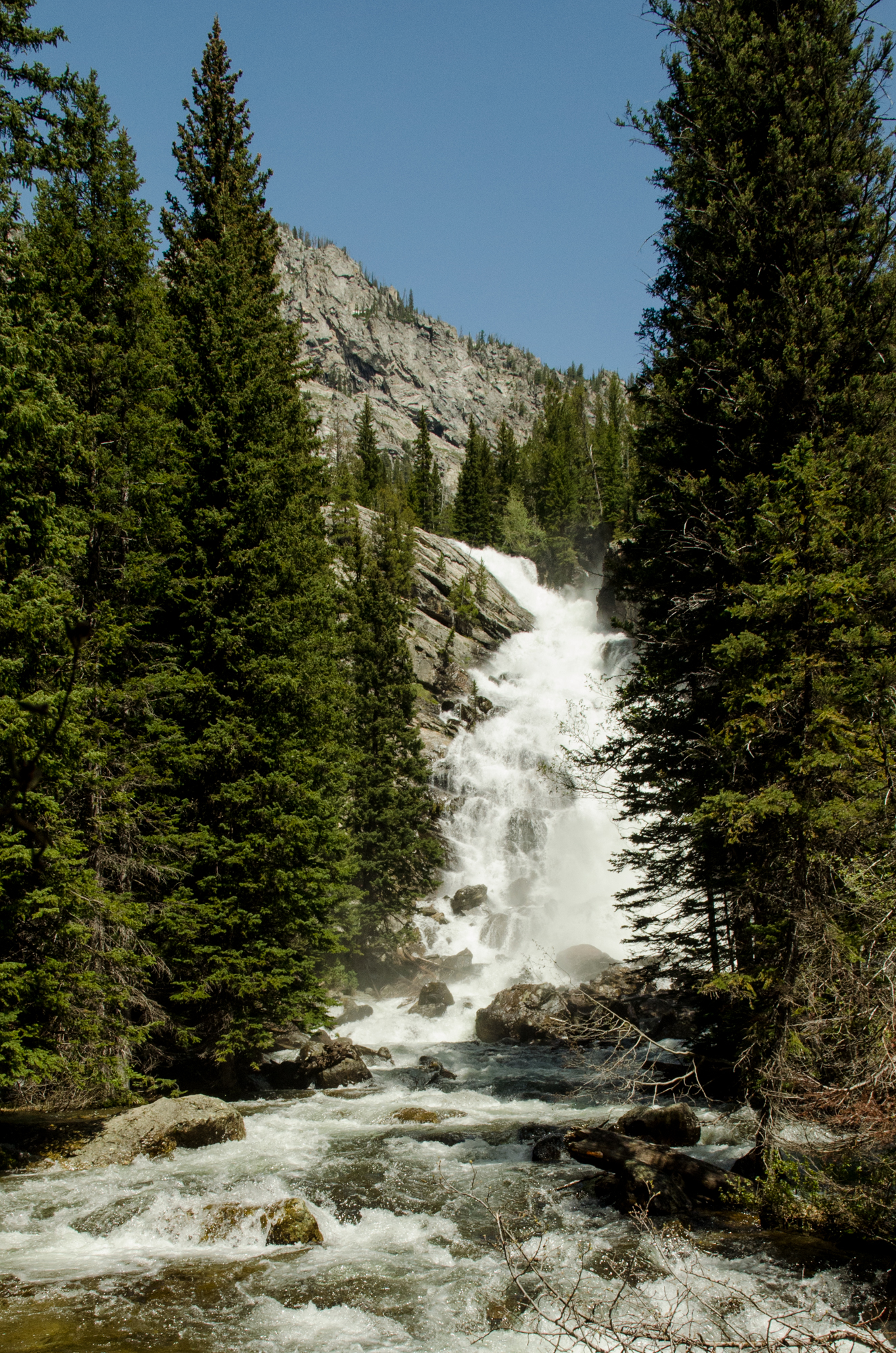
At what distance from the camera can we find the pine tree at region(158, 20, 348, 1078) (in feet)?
45.7

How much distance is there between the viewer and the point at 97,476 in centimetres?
1362

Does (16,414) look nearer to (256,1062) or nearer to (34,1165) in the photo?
(34,1165)

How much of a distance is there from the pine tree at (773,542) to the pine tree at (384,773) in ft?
47.9

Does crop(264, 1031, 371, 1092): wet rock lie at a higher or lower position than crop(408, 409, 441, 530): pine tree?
lower

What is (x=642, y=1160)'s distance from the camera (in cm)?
991

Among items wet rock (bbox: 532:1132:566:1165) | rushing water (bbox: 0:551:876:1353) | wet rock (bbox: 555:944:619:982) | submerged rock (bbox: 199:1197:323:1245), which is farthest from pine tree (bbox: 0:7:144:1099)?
wet rock (bbox: 555:944:619:982)

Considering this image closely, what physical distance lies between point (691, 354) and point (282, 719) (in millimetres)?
9561

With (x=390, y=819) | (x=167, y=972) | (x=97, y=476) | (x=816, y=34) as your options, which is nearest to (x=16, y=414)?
(x=97, y=476)

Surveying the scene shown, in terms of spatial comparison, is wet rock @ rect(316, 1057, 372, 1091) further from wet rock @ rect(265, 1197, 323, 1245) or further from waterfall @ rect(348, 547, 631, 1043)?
wet rock @ rect(265, 1197, 323, 1245)

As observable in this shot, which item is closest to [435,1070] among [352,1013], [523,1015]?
[523,1015]

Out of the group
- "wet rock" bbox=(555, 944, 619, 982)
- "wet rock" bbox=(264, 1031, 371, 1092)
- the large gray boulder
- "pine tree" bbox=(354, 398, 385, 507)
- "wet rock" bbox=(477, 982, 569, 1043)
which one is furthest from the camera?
"pine tree" bbox=(354, 398, 385, 507)

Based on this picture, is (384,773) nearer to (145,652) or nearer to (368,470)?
(145,652)

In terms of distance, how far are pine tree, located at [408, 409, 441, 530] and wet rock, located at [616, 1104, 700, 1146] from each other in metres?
66.1

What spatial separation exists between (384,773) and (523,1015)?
31.5ft
